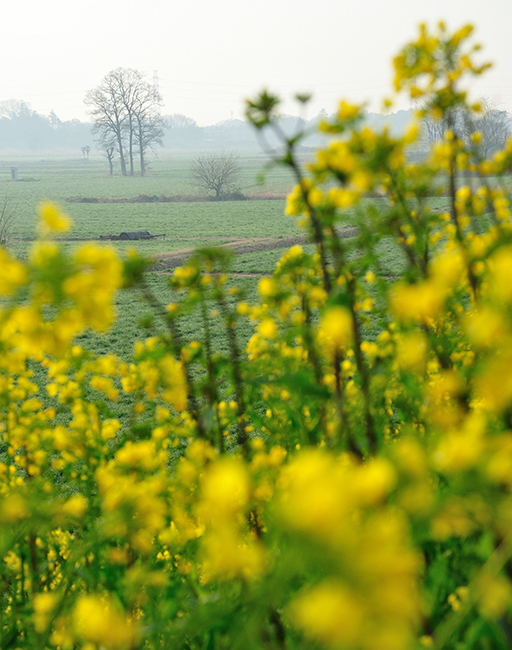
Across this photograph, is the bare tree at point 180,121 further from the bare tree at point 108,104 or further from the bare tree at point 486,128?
the bare tree at point 486,128

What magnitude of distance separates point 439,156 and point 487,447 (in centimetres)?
110

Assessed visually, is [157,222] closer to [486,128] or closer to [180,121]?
[486,128]

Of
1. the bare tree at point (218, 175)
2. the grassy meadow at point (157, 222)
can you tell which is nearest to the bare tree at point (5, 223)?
the grassy meadow at point (157, 222)

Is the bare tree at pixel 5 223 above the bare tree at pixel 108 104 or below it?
below

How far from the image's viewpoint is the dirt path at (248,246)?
49.6ft

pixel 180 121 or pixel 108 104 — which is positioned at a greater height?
pixel 180 121

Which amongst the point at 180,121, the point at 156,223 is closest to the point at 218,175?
the point at 156,223

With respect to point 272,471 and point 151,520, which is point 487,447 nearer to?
point 151,520

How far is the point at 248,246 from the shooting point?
17.9m

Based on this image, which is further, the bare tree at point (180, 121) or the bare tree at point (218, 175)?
the bare tree at point (180, 121)

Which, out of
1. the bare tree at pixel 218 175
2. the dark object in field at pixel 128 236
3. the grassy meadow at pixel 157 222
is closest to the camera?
the grassy meadow at pixel 157 222

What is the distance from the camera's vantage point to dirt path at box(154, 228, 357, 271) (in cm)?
1511

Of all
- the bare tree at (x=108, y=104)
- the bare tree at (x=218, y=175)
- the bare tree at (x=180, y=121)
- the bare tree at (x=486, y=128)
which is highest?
the bare tree at (x=180, y=121)

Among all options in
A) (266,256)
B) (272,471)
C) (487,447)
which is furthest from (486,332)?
(266,256)
